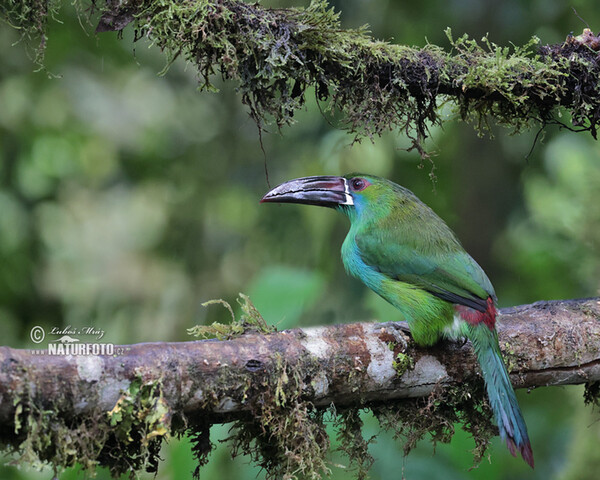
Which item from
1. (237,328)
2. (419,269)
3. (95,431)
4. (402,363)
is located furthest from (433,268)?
(95,431)

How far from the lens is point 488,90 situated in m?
2.91

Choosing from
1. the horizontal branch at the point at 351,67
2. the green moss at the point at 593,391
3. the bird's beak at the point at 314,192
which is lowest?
the green moss at the point at 593,391

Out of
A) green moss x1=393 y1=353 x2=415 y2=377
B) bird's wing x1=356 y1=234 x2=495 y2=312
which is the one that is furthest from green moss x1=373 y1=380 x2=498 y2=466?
bird's wing x1=356 y1=234 x2=495 y2=312

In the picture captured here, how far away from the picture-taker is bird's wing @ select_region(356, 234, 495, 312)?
303 cm

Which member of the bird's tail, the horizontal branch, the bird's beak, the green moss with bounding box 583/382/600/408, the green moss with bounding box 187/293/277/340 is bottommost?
the green moss with bounding box 583/382/600/408

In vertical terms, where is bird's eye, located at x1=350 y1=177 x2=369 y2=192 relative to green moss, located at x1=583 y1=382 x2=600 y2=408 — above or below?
above

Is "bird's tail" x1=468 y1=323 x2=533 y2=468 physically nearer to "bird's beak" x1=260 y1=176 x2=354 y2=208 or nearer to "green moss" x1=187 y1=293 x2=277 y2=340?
"green moss" x1=187 y1=293 x2=277 y2=340

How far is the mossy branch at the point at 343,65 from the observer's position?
2.47 meters

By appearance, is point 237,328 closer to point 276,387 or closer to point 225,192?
point 276,387

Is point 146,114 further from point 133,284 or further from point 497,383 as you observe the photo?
point 497,383

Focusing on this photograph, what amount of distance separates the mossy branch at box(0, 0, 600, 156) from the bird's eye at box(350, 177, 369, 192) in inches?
17.3

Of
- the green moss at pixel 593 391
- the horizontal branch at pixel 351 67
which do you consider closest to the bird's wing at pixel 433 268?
the horizontal branch at pixel 351 67

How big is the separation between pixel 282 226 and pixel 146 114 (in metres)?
1.60

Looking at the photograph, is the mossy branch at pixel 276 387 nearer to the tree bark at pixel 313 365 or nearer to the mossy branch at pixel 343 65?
the tree bark at pixel 313 365
